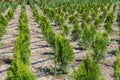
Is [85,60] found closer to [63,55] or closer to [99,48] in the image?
[63,55]

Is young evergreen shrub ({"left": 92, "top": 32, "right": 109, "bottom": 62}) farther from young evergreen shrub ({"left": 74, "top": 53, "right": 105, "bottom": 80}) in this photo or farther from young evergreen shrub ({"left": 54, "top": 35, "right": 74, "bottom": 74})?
young evergreen shrub ({"left": 74, "top": 53, "right": 105, "bottom": 80})

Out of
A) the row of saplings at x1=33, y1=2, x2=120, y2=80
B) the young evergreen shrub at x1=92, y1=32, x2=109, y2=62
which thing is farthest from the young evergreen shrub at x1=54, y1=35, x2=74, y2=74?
the young evergreen shrub at x1=92, y1=32, x2=109, y2=62

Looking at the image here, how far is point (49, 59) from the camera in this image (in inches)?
364

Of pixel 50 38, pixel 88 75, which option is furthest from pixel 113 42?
pixel 88 75

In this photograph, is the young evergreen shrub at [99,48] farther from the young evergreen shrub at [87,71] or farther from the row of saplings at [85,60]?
the young evergreen shrub at [87,71]

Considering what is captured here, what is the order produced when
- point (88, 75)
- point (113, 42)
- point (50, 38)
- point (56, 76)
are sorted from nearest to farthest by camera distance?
point (88, 75) → point (56, 76) → point (50, 38) → point (113, 42)

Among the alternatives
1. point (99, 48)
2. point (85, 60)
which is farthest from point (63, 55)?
point (85, 60)

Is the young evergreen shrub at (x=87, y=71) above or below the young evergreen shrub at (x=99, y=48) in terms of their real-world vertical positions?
above

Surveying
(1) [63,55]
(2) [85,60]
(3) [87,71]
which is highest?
(2) [85,60]

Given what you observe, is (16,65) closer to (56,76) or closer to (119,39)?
(56,76)

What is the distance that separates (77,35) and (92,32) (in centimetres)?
112

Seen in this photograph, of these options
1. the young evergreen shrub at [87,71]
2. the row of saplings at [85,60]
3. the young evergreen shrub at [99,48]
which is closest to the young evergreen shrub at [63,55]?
the row of saplings at [85,60]

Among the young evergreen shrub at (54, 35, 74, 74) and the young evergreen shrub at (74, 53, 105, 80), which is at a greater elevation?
the young evergreen shrub at (74, 53, 105, 80)

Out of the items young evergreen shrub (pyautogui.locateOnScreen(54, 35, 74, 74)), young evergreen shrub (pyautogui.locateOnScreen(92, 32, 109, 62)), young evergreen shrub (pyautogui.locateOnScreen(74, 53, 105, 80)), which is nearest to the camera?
young evergreen shrub (pyautogui.locateOnScreen(74, 53, 105, 80))
